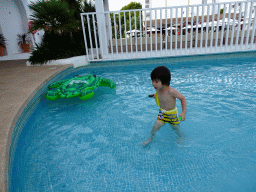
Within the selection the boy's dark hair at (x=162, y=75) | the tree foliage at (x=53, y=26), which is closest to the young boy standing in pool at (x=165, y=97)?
the boy's dark hair at (x=162, y=75)

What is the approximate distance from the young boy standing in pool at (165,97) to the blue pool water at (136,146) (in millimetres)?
306

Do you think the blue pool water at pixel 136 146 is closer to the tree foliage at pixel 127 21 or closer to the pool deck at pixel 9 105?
the pool deck at pixel 9 105

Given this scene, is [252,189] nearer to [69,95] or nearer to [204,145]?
[204,145]

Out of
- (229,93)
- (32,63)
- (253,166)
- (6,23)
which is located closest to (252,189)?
(253,166)

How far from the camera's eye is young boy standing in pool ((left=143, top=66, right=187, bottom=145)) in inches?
69.1

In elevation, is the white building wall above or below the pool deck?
above

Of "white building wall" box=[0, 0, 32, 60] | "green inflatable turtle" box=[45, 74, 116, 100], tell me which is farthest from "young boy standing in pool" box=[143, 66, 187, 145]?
"white building wall" box=[0, 0, 32, 60]

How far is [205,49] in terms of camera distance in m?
6.64

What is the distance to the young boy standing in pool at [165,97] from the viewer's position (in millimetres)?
1754

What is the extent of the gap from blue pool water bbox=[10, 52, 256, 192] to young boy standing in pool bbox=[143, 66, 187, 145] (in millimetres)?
306

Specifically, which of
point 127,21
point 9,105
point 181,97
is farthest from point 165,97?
point 127,21

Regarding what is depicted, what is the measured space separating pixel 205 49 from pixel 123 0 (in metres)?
60.8

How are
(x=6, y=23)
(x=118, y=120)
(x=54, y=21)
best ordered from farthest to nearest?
1. (x=6, y=23)
2. (x=54, y=21)
3. (x=118, y=120)

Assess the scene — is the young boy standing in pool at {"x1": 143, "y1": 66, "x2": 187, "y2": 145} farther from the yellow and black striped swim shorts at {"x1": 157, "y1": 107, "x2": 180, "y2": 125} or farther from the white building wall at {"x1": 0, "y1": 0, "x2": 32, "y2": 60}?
the white building wall at {"x1": 0, "y1": 0, "x2": 32, "y2": 60}
